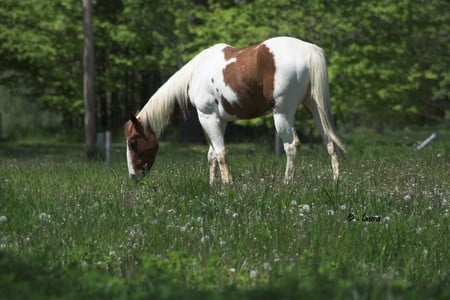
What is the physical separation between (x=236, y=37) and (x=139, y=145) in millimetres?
13121

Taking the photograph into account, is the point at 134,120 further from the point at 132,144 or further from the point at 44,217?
the point at 44,217

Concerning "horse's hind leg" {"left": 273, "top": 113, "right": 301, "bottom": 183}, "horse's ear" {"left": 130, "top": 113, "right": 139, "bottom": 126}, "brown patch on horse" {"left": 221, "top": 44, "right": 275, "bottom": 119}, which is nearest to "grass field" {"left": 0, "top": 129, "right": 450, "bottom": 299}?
"horse's hind leg" {"left": 273, "top": 113, "right": 301, "bottom": 183}

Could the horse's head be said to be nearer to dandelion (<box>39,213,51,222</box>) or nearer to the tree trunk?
dandelion (<box>39,213,51,222</box>)

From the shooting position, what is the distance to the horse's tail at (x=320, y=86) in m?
9.97

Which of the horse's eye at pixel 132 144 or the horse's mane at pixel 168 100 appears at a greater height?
the horse's mane at pixel 168 100

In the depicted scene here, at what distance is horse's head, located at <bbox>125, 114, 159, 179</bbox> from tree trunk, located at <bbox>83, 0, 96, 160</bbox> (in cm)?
1234

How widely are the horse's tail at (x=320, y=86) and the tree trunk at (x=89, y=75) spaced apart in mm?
13939

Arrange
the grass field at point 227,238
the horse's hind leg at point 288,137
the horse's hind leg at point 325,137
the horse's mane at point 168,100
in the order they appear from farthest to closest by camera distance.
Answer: the horse's mane at point 168,100
the horse's hind leg at point 325,137
the horse's hind leg at point 288,137
the grass field at point 227,238

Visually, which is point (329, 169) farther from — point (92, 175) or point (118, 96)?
point (118, 96)

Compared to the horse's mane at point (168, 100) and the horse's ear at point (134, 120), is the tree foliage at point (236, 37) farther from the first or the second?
the horse's ear at point (134, 120)

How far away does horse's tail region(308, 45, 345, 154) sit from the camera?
32.7ft

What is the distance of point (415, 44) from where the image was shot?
25000mm

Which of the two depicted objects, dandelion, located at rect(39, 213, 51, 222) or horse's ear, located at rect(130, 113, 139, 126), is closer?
dandelion, located at rect(39, 213, 51, 222)

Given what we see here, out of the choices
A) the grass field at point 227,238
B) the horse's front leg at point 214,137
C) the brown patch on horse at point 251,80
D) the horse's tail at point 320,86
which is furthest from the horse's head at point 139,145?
the horse's tail at point 320,86
